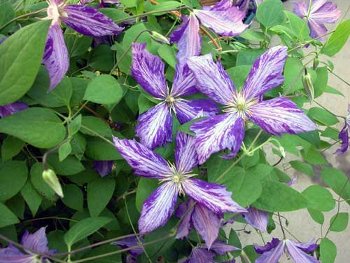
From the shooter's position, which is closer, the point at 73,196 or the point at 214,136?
the point at 214,136

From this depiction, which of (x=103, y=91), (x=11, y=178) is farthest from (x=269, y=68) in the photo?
(x=11, y=178)

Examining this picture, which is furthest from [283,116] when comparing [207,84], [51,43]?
[51,43]

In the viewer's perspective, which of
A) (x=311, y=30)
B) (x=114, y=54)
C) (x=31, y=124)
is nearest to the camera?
(x=31, y=124)

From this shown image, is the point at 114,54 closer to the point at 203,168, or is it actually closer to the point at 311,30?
the point at 203,168

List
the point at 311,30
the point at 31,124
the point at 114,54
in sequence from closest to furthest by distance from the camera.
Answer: the point at 31,124
the point at 114,54
the point at 311,30

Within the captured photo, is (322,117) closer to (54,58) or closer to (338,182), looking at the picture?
(338,182)

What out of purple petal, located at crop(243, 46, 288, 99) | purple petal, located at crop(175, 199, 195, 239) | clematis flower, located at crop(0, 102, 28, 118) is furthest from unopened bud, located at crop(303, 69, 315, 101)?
clematis flower, located at crop(0, 102, 28, 118)

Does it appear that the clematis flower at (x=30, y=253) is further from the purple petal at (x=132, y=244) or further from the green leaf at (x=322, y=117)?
the green leaf at (x=322, y=117)

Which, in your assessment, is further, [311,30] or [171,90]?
[311,30]
